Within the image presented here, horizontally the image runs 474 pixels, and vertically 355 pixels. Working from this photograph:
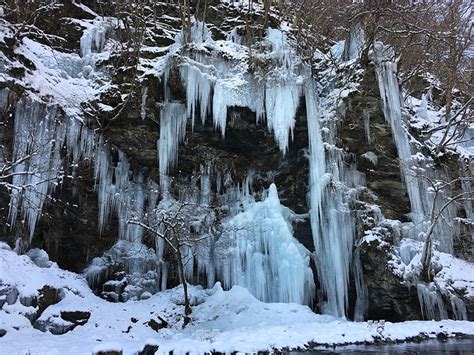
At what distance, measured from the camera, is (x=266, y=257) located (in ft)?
46.5

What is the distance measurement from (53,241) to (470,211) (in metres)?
15.7

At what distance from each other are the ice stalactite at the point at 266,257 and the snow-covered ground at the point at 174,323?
928 mm

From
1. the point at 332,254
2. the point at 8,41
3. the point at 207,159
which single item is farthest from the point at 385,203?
the point at 8,41

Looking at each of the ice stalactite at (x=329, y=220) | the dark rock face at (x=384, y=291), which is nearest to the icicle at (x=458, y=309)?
the dark rock face at (x=384, y=291)

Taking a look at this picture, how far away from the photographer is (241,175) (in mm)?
16125

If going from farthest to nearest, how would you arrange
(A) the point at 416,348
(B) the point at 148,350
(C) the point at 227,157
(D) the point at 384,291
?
(C) the point at 227,157, (D) the point at 384,291, (A) the point at 416,348, (B) the point at 148,350

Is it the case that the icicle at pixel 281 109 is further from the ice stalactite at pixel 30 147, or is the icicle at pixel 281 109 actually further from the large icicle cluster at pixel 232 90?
the ice stalactite at pixel 30 147

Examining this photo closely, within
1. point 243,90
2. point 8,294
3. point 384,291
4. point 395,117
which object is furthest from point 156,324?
point 395,117

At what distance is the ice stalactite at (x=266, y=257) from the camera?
44.3ft

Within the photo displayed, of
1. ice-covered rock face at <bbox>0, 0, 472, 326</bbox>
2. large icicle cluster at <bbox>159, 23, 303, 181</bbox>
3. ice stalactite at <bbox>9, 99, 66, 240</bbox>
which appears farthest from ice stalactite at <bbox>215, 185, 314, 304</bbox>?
ice stalactite at <bbox>9, 99, 66, 240</bbox>

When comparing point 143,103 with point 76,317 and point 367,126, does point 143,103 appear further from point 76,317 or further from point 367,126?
point 367,126

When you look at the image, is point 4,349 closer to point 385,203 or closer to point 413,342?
point 413,342

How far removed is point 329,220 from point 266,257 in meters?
2.62

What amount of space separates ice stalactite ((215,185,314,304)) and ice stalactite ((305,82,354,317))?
0.70 metres
